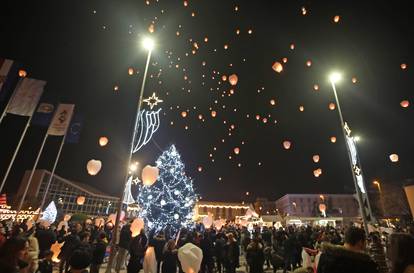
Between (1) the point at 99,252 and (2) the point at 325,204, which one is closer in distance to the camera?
(1) the point at 99,252

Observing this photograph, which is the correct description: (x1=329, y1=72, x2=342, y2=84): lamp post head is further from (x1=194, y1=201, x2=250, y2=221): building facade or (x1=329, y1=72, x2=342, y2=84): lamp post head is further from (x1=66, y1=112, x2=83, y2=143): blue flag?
(x1=194, y1=201, x2=250, y2=221): building facade

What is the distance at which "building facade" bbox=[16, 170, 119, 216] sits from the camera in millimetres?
52156

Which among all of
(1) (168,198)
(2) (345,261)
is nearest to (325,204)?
(1) (168,198)

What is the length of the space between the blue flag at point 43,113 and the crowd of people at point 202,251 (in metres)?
12.3

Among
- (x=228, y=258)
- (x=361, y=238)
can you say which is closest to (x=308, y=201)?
(x=228, y=258)

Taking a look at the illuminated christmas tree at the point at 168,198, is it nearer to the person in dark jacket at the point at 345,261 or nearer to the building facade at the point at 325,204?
the person in dark jacket at the point at 345,261

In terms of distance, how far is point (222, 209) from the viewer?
96500 millimetres

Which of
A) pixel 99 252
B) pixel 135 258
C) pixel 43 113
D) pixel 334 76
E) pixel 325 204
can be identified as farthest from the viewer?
pixel 325 204

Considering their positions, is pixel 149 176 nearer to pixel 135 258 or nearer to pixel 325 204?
pixel 135 258

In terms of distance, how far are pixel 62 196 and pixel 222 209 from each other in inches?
2191

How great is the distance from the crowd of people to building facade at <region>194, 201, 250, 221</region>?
80.8 m

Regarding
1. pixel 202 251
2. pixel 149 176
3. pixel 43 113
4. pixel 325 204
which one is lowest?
pixel 202 251

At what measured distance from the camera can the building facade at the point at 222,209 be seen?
93750 millimetres

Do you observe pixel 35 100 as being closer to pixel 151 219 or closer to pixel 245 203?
pixel 151 219
